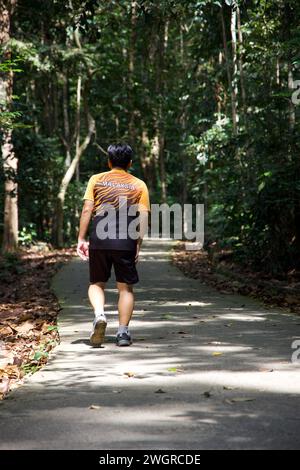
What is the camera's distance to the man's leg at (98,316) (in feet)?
24.8

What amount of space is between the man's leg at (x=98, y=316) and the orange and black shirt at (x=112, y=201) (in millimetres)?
458

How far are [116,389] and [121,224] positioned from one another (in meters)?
2.47

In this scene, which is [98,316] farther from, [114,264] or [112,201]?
[112,201]

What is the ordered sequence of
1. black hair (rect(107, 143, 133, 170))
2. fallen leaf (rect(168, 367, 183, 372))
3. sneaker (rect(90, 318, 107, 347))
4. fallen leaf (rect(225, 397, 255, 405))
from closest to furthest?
fallen leaf (rect(225, 397, 255, 405)) → fallen leaf (rect(168, 367, 183, 372)) → sneaker (rect(90, 318, 107, 347)) → black hair (rect(107, 143, 133, 170))

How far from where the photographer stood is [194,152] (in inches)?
1040

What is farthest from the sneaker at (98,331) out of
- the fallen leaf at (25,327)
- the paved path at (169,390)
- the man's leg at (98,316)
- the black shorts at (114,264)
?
the fallen leaf at (25,327)

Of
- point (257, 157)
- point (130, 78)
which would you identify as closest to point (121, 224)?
point (257, 157)

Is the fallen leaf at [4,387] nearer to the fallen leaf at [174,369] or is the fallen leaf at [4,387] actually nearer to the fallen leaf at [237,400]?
the fallen leaf at [174,369]

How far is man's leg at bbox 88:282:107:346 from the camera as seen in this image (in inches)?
298

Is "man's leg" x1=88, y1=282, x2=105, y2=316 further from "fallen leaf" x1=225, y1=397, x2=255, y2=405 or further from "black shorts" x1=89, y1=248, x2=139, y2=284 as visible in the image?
"fallen leaf" x1=225, y1=397, x2=255, y2=405

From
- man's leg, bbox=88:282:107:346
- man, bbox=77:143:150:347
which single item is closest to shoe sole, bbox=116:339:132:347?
man, bbox=77:143:150:347

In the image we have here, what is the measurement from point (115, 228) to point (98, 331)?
43.1 inches

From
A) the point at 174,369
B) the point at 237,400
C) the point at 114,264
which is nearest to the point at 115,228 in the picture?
the point at 114,264

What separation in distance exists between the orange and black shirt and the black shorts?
66 mm
